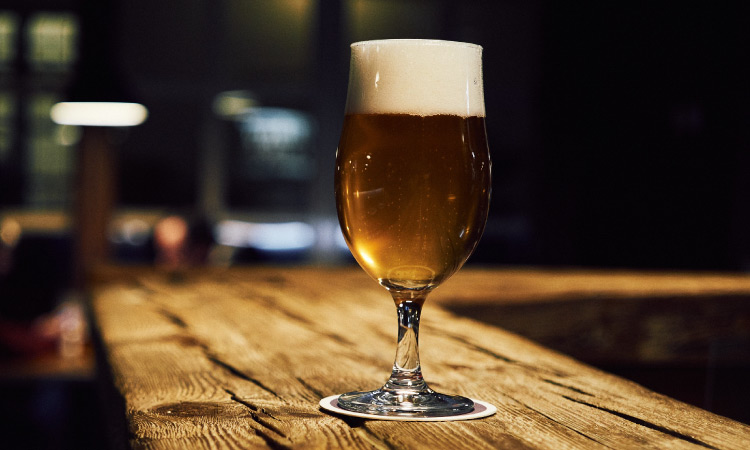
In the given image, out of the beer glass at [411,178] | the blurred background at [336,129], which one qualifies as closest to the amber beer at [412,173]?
the beer glass at [411,178]

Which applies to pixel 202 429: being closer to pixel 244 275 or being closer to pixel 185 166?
pixel 244 275

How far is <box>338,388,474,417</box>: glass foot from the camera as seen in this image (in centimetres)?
60

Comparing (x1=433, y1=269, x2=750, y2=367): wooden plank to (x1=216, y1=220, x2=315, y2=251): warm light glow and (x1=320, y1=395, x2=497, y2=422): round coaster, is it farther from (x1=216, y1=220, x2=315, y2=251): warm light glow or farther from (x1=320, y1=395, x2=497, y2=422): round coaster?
(x1=216, y1=220, x2=315, y2=251): warm light glow

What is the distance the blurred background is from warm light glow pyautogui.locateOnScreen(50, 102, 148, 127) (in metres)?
1.63

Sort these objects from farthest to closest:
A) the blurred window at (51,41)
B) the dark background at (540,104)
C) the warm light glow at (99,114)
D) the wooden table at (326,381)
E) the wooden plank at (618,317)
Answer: the blurred window at (51,41) < the dark background at (540,104) < the warm light glow at (99,114) < the wooden plank at (618,317) < the wooden table at (326,381)

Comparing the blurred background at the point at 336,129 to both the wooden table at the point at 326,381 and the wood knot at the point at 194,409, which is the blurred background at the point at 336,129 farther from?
the wood knot at the point at 194,409

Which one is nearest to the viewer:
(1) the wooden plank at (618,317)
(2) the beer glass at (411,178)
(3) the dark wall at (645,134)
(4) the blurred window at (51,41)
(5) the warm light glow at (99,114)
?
(2) the beer glass at (411,178)

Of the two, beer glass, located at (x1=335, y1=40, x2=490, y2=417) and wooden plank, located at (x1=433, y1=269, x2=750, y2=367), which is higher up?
beer glass, located at (x1=335, y1=40, x2=490, y2=417)

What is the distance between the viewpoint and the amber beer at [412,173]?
0.64 m

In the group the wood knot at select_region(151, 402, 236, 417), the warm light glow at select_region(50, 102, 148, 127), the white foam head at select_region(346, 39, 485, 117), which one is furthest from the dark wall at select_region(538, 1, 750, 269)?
the wood knot at select_region(151, 402, 236, 417)

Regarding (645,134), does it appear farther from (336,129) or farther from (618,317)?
(618,317)

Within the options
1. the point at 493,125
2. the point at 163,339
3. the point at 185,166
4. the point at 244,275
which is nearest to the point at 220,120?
the point at 185,166

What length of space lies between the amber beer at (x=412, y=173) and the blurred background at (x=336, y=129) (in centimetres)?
550

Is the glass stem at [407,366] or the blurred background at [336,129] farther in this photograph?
the blurred background at [336,129]
